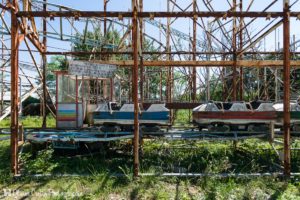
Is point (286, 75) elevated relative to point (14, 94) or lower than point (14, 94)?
elevated

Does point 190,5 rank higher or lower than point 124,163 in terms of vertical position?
higher

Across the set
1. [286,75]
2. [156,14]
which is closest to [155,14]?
[156,14]

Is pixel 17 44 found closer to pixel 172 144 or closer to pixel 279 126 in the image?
pixel 172 144

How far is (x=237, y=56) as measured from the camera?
10.6m

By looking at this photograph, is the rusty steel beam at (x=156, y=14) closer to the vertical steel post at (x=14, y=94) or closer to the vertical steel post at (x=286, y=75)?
the vertical steel post at (x=286, y=75)

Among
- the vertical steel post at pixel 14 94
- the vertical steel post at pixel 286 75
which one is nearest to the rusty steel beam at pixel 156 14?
the vertical steel post at pixel 286 75

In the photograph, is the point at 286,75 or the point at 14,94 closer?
the point at 286,75

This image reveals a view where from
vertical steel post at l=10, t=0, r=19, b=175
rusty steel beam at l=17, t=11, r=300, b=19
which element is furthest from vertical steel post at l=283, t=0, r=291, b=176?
vertical steel post at l=10, t=0, r=19, b=175

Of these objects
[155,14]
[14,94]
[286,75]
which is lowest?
[14,94]

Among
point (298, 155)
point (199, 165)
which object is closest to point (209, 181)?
point (199, 165)

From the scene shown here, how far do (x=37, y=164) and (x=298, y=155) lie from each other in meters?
6.68

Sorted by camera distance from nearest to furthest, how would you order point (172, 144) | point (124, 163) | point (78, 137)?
point (78, 137) → point (124, 163) → point (172, 144)

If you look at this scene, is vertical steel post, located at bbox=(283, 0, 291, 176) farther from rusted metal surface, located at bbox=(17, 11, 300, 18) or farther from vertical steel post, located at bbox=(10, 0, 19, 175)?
vertical steel post, located at bbox=(10, 0, 19, 175)

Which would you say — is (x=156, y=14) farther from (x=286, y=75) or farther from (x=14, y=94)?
(x=14, y=94)
